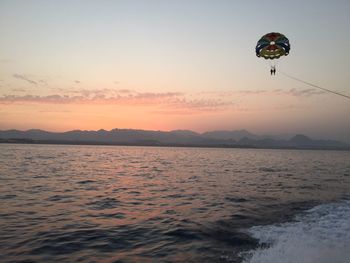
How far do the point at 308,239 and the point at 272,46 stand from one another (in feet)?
64.2

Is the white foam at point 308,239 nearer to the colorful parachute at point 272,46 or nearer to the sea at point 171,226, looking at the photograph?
the sea at point 171,226

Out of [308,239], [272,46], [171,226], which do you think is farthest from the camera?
[272,46]

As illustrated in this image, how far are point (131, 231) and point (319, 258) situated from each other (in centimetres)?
812

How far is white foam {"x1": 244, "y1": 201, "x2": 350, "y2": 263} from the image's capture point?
11.0 metres

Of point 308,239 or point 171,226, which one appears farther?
point 171,226

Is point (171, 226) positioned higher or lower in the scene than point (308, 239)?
lower

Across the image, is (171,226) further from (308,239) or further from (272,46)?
(272,46)

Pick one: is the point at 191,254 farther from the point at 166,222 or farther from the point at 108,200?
the point at 108,200

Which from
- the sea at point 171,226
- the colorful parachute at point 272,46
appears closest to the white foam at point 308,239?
the sea at point 171,226

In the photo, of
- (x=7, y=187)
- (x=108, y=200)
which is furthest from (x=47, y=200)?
(x=7, y=187)

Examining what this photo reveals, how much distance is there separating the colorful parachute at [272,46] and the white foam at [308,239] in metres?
14.7

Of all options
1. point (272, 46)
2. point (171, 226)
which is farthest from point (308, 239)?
point (272, 46)

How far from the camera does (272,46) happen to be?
2900 cm

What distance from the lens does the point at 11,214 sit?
1791 cm
